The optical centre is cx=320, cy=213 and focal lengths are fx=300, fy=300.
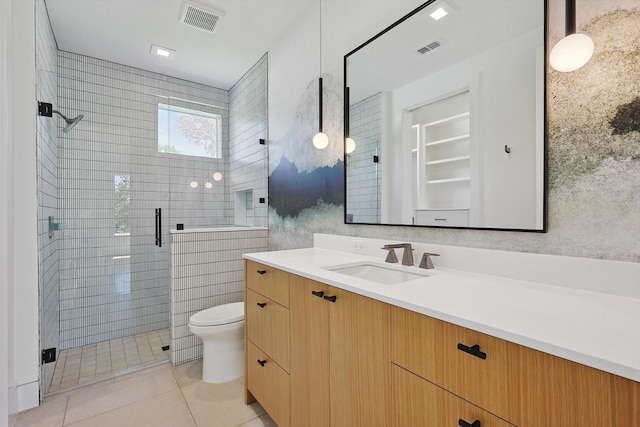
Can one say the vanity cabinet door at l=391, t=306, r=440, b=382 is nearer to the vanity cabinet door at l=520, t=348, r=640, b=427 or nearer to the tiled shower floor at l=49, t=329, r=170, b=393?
the vanity cabinet door at l=520, t=348, r=640, b=427

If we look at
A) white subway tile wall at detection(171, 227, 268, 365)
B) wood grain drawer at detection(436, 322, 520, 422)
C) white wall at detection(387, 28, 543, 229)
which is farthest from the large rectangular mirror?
white subway tile wall at detection(171, 227, 268, 365)

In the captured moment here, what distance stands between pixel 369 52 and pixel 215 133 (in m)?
1.76

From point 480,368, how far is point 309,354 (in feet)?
2.53

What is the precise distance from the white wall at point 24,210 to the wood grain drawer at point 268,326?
1.43 m

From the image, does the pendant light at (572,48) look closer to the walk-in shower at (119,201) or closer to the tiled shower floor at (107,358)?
the walk-in shower at (119,201)

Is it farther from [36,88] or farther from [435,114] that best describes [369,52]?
[36,88]

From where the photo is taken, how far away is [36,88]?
2.03 m

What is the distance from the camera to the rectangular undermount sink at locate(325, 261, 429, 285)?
1474 millimetres

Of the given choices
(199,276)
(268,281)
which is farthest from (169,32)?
(268,281)

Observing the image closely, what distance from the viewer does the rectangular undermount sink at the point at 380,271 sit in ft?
4.83

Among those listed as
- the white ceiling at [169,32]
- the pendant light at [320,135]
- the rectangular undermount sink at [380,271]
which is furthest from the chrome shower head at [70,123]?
the rectangular undermount sink at [380,271]

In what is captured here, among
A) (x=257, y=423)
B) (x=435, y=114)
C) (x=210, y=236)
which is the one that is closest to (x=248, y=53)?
(x=210, y=236)

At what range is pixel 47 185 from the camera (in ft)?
7.44

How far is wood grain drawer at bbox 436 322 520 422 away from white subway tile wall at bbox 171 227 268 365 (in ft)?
7.17
